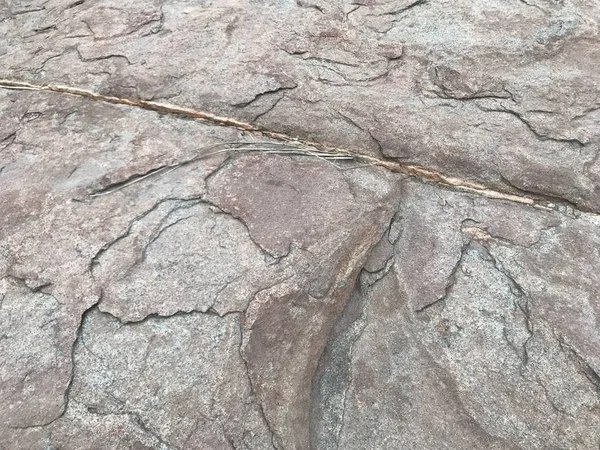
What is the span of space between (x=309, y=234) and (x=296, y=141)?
18.6 inches

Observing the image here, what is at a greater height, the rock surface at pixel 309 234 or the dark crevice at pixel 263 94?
the dark crevice at pixel 263 94

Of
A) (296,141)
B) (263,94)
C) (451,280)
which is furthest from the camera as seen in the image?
(263,94)

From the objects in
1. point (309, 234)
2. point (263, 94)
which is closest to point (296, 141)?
point (263, 94)

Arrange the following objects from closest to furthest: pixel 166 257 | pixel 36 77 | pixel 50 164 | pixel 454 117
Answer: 1. pixel 166 257
2. pixel 50 164
3. pixel 454 117
4. pixel 36 77

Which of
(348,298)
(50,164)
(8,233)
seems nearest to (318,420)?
(348,298)

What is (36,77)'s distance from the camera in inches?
88.5

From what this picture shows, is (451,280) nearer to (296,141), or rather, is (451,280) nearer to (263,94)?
(296,141)

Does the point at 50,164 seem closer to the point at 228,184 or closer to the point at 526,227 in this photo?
the point at 228,184

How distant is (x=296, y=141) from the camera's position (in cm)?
192

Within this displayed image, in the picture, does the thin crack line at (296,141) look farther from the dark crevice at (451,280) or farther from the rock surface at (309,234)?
the dark crevice at (451,280)

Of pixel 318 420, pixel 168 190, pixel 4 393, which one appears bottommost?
pixel 318 420

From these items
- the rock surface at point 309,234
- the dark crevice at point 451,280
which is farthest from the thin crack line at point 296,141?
the dark crevice at point 451,280

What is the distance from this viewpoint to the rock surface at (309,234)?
51.9 inches

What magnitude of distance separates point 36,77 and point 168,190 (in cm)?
100
